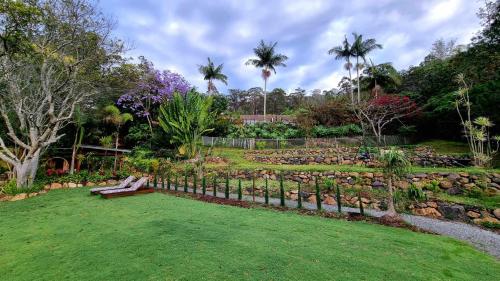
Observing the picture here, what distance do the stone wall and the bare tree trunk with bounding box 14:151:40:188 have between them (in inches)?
452

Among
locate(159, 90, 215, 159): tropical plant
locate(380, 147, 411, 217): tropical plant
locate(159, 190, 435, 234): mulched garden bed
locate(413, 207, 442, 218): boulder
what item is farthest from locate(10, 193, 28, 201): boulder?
locate(413, 207, 442, 218): boulder

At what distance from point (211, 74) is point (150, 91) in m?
11.2

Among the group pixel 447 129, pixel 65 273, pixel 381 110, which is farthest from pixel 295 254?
pixel 447 129

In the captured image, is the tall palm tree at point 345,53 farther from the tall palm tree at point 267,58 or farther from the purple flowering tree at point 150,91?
the purple flowering tree at point 150,91

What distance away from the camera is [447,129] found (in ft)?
64.6

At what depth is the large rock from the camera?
7283 mm

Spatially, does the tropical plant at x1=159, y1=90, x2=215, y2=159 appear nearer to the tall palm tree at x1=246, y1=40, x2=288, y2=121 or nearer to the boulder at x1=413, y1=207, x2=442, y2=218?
the boulder at x1=413, y1=207, x2=442, y2=218

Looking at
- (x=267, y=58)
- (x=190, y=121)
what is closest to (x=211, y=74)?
(x=267, y=58)

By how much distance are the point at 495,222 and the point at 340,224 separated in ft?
14.3

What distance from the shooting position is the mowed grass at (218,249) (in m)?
3.30

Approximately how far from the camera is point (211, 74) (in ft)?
100

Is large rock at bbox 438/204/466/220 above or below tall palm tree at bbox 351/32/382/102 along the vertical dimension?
below

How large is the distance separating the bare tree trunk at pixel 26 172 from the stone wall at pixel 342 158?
452 inches

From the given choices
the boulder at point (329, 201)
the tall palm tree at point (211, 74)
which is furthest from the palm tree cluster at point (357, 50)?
the boulder at point (329, 201)
